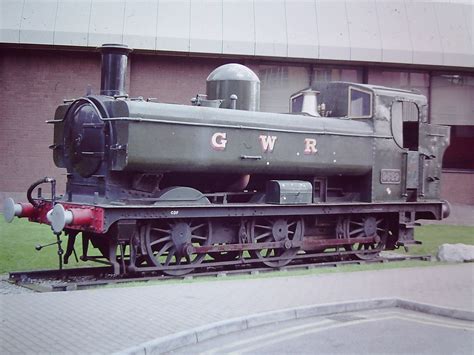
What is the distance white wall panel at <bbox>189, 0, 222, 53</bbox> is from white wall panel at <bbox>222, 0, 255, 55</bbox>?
17 cm

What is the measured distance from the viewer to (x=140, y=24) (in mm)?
18031

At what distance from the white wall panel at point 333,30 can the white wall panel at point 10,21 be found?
333 inches

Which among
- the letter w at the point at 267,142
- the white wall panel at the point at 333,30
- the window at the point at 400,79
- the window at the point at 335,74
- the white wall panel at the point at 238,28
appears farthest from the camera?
the window at the point at 400,79

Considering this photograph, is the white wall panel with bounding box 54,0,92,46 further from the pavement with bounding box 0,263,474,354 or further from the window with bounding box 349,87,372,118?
the pavement with bounding box 0,263,474,354

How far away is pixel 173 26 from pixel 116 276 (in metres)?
9.79

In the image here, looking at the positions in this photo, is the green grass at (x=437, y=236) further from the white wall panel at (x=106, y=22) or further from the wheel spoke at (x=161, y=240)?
the white wall panel at (x=106, y=22)

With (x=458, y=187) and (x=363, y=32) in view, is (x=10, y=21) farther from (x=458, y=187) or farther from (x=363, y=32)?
(x=458, y=187)

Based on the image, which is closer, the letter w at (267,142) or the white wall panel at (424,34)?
the letter w at (267,142)

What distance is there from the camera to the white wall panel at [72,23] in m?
17.6

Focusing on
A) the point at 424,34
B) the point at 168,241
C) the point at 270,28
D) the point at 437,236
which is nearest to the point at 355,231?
the point at 168,241

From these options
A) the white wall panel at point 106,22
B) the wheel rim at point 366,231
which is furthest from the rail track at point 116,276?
the white wall panel at point 106,22

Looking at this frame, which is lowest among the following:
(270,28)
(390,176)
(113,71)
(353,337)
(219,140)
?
(353,337)

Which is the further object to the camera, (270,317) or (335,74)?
(335,74)

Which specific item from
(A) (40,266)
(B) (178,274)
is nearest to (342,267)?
(B) (178,274)
